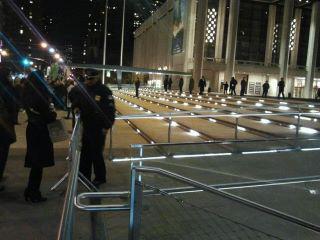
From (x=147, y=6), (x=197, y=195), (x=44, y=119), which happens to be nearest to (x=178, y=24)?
(x=147, y=6)

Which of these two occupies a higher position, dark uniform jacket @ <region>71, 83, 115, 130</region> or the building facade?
the building facade

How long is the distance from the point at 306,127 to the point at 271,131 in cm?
117

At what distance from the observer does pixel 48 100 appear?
6363mm

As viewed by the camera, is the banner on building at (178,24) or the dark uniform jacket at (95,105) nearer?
the dark uniform jacket at (95,105)

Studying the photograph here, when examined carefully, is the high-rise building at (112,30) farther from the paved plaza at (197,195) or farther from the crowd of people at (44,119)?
the crowd of people at (44,119)

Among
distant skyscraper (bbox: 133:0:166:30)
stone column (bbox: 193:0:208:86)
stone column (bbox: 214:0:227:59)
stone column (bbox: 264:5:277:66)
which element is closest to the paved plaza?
stone column (bbox: 193:0:208:86)

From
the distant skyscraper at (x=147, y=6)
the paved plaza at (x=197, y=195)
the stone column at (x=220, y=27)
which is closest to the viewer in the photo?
Answer: the paved plaza at (x=197, y=195)

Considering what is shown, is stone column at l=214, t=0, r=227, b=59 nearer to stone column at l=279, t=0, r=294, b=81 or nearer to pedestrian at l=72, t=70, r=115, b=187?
stone column at l=279, t=0, r=294, b=81

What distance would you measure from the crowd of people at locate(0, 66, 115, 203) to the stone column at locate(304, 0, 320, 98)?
56.1 metres

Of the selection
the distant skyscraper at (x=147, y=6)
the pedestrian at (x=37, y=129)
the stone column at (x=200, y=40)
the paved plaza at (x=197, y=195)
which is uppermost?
the distant skyscraper at (x=147, y=6)

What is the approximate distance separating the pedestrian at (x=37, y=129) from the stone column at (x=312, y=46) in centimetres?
5703

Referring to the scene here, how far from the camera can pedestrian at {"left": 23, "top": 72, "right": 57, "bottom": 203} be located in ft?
20.6

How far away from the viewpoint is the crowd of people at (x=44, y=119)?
6.34 metres

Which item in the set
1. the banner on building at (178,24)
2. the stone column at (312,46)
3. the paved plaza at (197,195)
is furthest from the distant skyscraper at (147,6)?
the paved plaza at (197,195)
